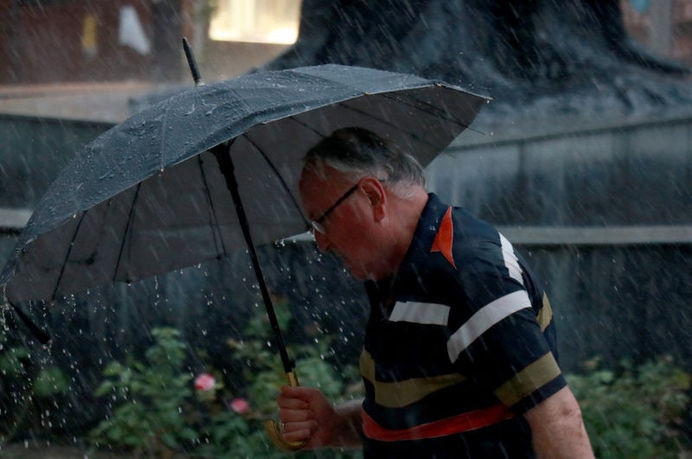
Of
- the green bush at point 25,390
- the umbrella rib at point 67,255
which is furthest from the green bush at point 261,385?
the umbrella rib at point 67,255

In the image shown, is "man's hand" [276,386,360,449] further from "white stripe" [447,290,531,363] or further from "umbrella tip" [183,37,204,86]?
"umbrella tip" [183,37,204,86]

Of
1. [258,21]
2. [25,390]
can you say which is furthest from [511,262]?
[258,21]

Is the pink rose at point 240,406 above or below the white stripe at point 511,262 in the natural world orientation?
below

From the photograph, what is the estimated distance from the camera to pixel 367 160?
7.70 ft

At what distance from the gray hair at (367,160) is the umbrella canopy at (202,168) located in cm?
11

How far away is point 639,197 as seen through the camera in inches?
235

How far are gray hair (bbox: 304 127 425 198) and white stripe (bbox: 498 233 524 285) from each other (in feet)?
0.99

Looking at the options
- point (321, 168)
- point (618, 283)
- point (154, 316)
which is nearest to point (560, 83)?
point (618, 283)

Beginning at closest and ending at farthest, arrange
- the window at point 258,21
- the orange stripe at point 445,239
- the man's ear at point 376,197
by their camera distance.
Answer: the orange stripe at point 445,239 < the man's ear at point 376,197 < the window at point 258,21

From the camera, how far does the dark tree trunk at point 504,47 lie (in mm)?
6625

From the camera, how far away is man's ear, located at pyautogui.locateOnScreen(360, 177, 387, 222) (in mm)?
2301

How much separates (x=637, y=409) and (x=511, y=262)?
10.0ft

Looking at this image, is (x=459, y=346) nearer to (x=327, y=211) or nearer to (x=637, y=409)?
(x=327, y=211)

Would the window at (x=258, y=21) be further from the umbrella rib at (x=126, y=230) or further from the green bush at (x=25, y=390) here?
the umbrella rib at (x=126, y=230)
